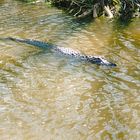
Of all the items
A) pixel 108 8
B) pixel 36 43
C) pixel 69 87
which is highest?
pixel 108 8

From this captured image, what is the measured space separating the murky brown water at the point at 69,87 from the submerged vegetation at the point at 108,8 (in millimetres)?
2211

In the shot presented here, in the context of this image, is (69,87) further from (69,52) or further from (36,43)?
(36,43)

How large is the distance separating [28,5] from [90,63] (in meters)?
9.69

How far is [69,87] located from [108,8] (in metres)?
8.96

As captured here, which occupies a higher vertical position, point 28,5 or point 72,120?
point 28,5

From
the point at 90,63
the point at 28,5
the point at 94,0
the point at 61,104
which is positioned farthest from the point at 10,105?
the point at 28,5

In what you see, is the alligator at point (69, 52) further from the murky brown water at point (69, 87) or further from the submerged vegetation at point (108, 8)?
the submerged vegetation at point (108, 8)

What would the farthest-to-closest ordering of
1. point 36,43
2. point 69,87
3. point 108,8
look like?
1. point 108,8
2. point 36,43
3. point 69,87

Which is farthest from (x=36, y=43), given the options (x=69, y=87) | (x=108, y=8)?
(x=108, y=8)

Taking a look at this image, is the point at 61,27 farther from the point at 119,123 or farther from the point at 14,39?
the point at 119,123

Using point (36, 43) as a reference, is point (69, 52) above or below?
below

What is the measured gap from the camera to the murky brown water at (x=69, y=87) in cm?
789

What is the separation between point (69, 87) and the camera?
9.86m

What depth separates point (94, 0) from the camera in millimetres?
18203
